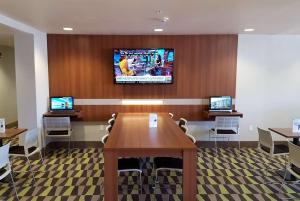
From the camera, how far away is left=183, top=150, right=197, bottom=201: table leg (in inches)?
109

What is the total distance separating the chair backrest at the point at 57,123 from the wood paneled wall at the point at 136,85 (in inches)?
25.0

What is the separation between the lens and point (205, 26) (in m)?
4.48

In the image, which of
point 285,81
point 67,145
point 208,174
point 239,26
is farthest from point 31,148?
point 285,81

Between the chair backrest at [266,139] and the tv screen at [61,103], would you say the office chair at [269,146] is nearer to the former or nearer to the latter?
the chair backrest at [266,139]

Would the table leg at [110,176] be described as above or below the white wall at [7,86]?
below

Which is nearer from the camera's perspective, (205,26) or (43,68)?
(205,26)

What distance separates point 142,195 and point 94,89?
2.85 meters

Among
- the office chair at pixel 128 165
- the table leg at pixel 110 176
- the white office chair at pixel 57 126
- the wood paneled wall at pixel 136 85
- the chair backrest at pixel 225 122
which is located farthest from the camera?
the wood paneled wall at pixel 136 85

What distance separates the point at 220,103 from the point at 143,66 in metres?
1.88

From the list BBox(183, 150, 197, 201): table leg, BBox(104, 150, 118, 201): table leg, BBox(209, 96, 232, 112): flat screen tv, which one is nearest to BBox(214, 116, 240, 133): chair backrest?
BBox(209, 96, 232, 112): flat screen tv

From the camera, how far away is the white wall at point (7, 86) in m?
7.43

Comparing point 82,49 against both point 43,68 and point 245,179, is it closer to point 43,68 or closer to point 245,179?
point 43,68

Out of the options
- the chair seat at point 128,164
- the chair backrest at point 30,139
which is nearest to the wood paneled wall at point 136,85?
the chair backrest at point 30,139

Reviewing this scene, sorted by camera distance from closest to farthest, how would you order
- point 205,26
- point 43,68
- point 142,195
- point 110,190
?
point 110,190, point 142,195, point 205,26, point 43,68
